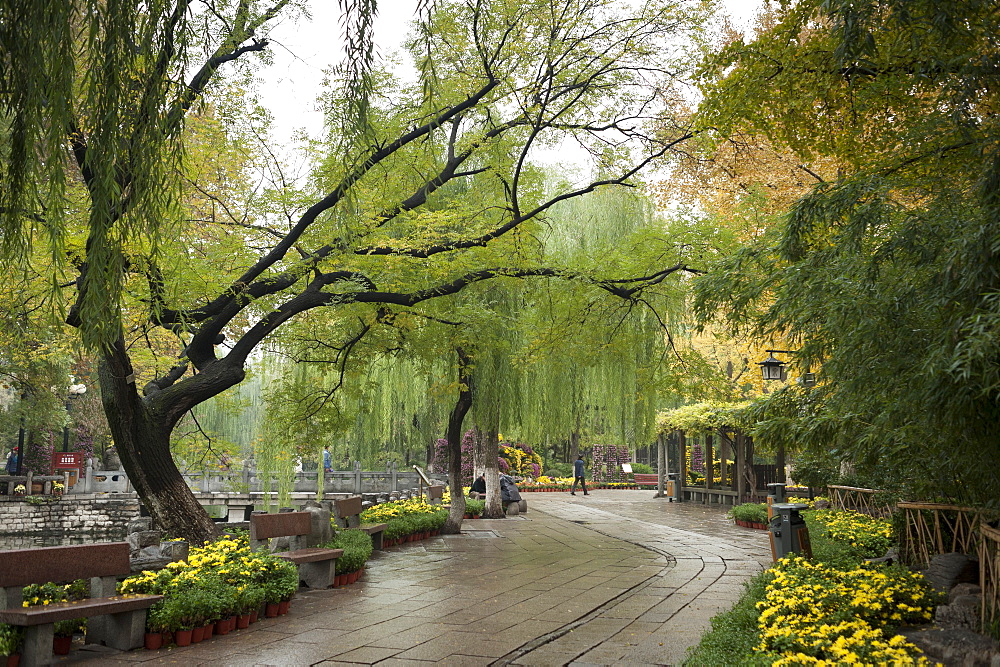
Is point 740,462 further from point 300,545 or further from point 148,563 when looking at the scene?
point 148,563

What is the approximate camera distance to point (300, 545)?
912cm

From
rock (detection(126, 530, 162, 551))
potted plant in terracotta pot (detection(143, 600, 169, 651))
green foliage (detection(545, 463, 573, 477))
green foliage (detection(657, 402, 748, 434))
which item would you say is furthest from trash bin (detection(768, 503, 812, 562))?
green foliage (detection(545, 463, 573, 477))

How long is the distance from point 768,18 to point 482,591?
11.4 metres

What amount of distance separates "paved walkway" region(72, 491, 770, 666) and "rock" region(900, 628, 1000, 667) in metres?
1.58

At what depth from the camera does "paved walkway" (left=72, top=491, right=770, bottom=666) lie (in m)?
5.93

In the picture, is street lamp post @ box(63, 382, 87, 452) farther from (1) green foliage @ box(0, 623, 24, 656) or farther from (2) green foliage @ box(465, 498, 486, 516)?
(1) green foliage @ box(0, 623, 24, 656)

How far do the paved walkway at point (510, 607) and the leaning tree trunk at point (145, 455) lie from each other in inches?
74.4

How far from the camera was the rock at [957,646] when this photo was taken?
462 cm

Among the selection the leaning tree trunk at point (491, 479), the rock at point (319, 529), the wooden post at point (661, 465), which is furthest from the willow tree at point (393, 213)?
the wooden post at point (661, 465)

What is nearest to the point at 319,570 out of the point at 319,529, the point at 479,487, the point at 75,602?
the point at 319,529

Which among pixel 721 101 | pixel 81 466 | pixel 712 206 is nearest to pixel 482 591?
pixel 721 101

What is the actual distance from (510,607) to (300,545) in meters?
2.65

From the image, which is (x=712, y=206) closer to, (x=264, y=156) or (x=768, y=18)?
(x=768, y=18)

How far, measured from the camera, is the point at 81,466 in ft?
87.0
